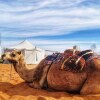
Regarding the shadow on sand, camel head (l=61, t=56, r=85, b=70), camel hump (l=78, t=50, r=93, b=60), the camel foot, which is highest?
camel hump (l=78, t=50, r=93, b=60)

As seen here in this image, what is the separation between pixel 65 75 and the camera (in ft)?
23.4

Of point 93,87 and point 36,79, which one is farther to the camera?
point 36,79

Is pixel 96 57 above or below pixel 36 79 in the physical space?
above

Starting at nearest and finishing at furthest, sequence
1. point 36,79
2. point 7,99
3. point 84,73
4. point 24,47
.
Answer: point 7,99, point 84,73, point 36,79, point 24,47

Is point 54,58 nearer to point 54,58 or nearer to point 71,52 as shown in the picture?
point 54,58

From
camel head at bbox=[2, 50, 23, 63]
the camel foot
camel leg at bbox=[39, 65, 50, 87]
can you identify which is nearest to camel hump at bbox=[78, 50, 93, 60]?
camel leg at bbox=[39, 65, 50, 87]

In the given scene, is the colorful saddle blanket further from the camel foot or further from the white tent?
the white tent

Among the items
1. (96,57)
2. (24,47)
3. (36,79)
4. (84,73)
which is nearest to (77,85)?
(84,73)

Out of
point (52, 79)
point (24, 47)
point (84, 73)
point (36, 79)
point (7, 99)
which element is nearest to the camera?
point (7, 99)

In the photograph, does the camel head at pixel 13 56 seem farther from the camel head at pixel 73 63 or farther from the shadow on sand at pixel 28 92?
the camel head at pixel 73 63

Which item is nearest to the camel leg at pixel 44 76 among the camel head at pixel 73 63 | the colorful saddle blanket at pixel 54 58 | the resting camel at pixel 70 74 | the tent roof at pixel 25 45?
the resting camel at pixel 70 74

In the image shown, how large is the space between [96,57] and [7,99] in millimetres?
2219

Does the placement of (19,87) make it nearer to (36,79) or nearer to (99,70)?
(36,79)

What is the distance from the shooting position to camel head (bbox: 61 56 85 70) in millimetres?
6967
